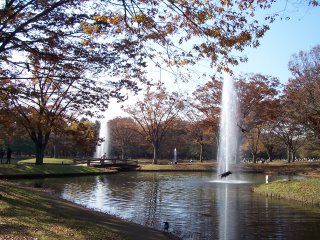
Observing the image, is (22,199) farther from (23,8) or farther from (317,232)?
(317,232)

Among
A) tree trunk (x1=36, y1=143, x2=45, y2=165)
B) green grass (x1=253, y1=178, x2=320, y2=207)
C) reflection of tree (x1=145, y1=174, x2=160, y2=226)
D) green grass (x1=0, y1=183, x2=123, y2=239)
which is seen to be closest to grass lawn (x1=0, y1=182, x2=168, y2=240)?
green grass (x1=0, y1=183, x2=123, y2=239)

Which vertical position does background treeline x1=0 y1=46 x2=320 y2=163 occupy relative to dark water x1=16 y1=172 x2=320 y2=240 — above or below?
above

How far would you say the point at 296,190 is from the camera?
22438 mm

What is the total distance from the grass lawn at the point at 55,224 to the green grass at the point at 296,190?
37.2ft

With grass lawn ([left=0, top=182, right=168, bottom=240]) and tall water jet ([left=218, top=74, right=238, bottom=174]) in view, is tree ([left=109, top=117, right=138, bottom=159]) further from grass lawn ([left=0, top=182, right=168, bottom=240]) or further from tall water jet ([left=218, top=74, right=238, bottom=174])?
grass lawn ([left=0, top=182, right=168, bottom=240])

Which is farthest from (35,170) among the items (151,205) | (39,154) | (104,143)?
(104,143)

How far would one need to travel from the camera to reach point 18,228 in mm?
9539

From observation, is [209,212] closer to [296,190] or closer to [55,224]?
[296,190]

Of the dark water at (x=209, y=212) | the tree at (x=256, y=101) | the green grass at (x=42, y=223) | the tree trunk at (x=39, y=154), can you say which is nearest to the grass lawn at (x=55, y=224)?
the green grass at (x=42, y=223)

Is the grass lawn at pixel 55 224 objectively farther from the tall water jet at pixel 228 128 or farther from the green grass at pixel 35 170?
the tall water jet at pixel 228 128

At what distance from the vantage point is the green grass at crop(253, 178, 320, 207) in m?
20.7

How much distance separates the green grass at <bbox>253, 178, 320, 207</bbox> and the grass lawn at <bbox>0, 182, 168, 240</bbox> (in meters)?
11.3

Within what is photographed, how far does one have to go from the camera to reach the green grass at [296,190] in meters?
20.7

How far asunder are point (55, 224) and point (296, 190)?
52.3 feet
